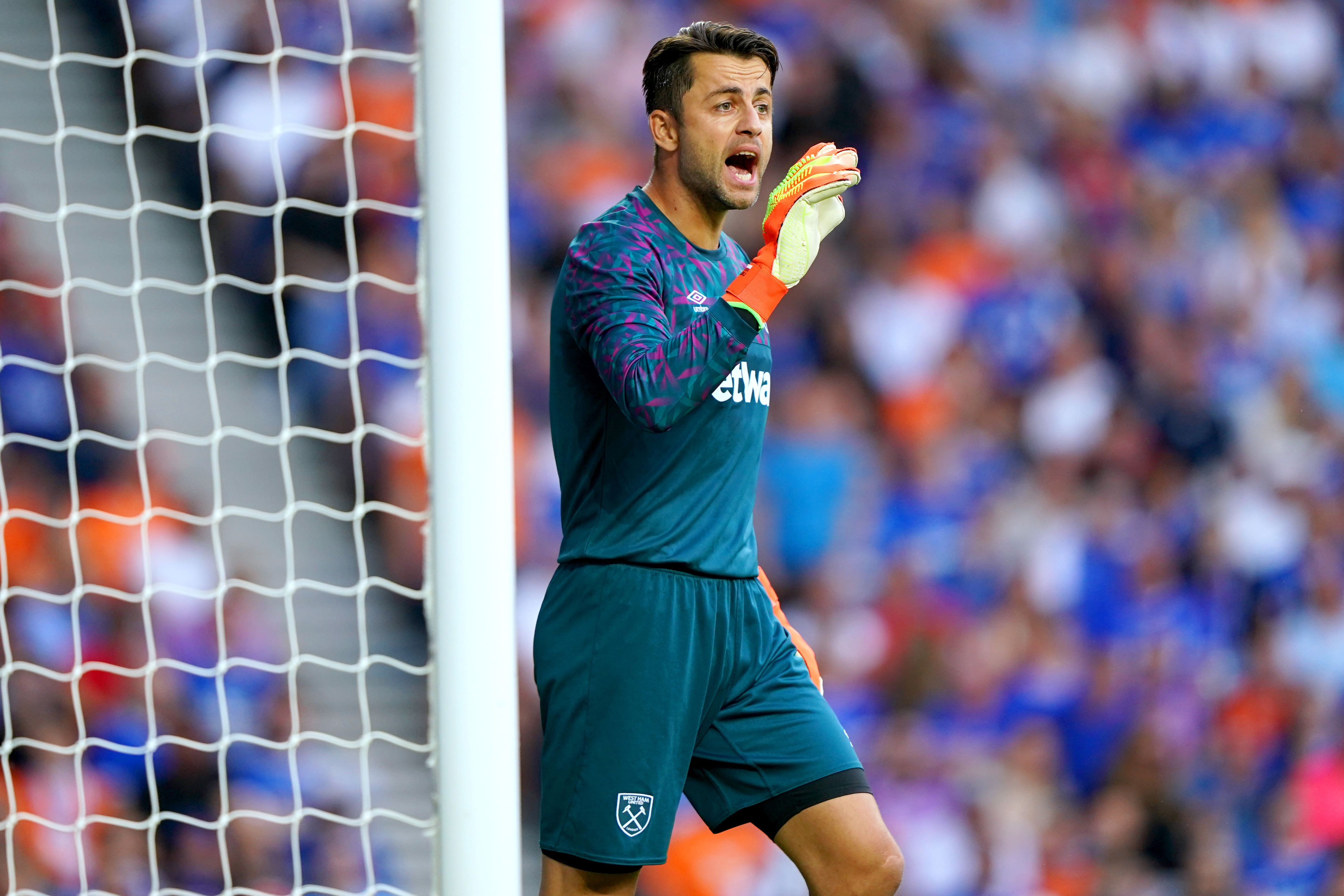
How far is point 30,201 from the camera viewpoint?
4.00m

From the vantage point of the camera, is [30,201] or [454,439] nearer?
[454,439]

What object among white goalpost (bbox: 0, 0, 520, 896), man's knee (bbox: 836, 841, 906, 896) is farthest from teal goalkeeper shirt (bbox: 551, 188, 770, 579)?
white goalpost (bbox: 0, 0, 520, 896)

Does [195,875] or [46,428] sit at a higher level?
[46,428]

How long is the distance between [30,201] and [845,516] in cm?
234

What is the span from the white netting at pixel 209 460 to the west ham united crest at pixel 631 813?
1.28m

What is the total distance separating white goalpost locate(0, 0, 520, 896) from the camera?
140 inches

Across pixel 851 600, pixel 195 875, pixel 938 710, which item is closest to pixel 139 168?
pixel 195 875

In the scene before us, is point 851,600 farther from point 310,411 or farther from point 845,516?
point 310,411

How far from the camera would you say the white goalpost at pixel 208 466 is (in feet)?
11.6

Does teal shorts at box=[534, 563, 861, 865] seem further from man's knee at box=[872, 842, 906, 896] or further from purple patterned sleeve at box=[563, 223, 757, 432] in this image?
purple patterned sleeve at box=[563, 223, 757, 432]

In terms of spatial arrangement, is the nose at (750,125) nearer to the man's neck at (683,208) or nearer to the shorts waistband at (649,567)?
the man's neck at (683,208)

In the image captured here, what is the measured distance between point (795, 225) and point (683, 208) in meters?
0.32

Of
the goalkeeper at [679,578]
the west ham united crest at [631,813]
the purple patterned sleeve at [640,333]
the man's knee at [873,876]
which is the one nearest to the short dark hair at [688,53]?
the goalkeeper at [679,578]

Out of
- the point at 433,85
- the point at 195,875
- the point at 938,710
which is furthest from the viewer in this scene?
the point at 938,710
